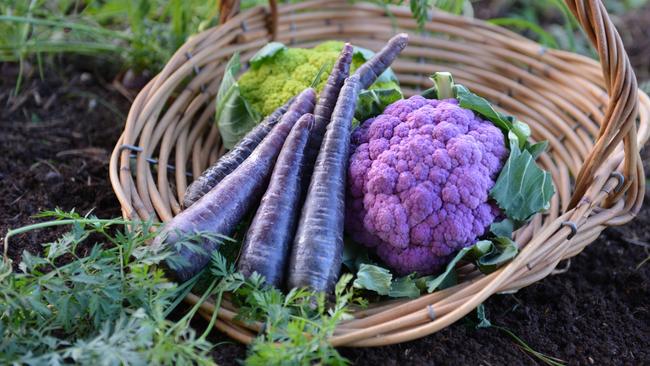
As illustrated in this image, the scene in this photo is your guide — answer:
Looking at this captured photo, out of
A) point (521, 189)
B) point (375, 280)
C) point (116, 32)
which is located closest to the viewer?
point (375, 280)

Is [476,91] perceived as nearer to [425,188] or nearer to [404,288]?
[425,188]

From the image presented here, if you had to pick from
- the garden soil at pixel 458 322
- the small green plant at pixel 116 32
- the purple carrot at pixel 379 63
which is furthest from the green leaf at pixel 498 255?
the small green plant at pixel 116 32

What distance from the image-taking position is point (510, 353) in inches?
61.5

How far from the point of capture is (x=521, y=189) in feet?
5.49

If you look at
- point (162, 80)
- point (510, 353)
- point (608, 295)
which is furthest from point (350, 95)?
point (608, 295)

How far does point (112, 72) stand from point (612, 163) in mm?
1838

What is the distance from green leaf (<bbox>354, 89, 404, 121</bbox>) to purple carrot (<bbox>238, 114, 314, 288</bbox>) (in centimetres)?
25

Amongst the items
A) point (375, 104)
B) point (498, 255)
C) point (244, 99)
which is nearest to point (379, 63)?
point (375, 104)

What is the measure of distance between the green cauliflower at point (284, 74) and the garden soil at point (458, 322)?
518 millimetres

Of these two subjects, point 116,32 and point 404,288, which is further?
point 116,32

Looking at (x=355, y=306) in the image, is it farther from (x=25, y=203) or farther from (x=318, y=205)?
(x=25, y=203)

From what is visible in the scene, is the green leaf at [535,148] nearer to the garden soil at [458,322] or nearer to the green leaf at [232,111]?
the garden soil at [458,322]

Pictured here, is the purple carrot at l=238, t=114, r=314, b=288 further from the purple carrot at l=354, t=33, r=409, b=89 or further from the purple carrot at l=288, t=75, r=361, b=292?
the purple carrot at l=354, t=33, r=409, b=89

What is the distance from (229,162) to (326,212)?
32cm
